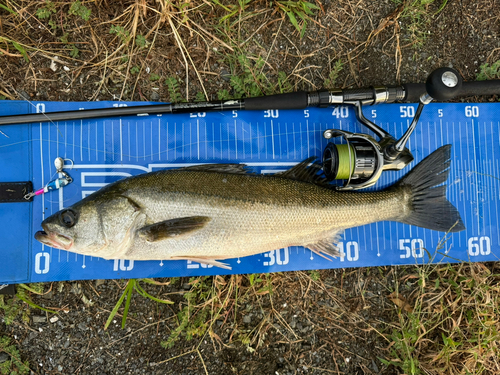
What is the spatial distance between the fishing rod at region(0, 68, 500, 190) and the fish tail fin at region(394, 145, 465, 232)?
234mm

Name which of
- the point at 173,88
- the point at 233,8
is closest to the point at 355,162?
the point at 173,88

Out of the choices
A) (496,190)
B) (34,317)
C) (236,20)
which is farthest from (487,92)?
(34,317)

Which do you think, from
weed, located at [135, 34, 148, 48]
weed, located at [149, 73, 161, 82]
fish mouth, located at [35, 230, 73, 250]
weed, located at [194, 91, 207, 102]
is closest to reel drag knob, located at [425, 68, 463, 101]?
weed, located at [194, 91, 207, 102]

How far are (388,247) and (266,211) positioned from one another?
63.0 inches

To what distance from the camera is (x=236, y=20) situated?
3490mm

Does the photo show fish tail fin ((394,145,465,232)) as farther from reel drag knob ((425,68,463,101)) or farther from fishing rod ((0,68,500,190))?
reel drag knob ((425,68,463,101))

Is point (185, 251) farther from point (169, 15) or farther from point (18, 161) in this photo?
point (169, 15)

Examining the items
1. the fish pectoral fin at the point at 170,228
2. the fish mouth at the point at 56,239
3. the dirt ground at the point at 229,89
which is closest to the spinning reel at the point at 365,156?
the dirt ground at the point at 229,89

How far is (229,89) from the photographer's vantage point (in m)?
3.49

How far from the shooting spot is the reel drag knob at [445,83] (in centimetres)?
266

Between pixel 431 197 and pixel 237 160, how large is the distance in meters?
2.02

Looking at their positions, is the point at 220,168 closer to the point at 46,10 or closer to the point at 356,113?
the point at 356,113

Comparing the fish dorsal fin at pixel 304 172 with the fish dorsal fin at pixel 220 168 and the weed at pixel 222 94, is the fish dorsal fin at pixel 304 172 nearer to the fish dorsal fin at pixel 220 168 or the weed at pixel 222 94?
the fish dorsal fin at pixel 220 168

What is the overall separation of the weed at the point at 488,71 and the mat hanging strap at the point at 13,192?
5088mm
